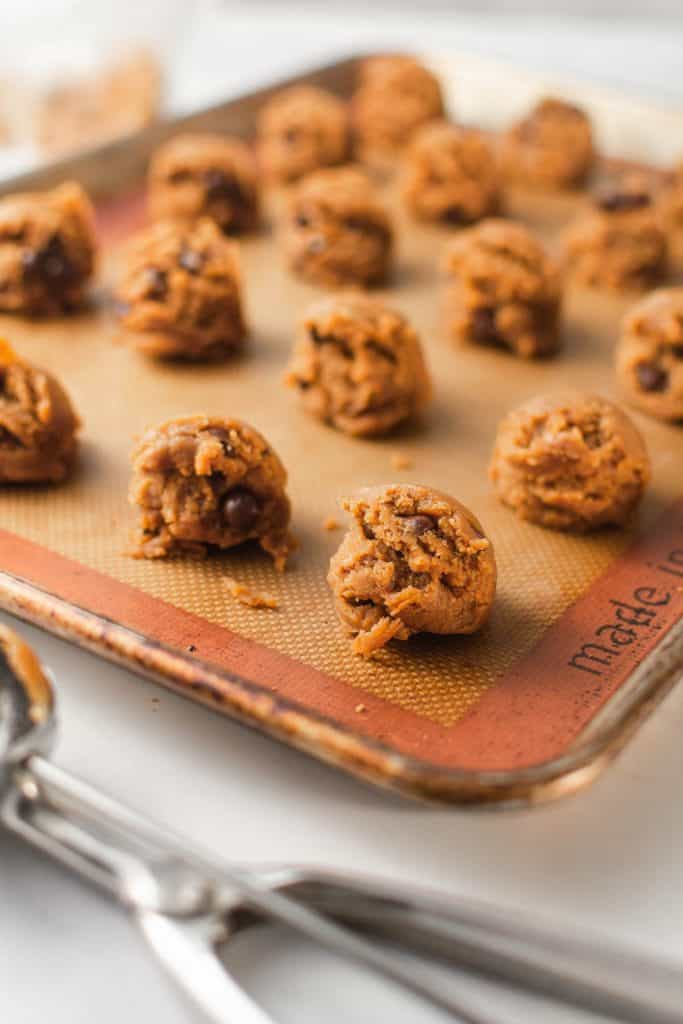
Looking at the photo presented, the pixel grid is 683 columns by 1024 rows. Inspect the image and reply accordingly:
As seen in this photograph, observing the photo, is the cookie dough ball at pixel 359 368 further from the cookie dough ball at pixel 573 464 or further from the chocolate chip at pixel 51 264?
the chocolate chip at pixel 51 264

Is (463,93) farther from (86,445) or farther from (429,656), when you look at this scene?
(429,656)

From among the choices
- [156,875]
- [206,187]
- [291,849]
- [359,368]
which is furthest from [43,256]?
[156,875]

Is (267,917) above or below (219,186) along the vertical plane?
below

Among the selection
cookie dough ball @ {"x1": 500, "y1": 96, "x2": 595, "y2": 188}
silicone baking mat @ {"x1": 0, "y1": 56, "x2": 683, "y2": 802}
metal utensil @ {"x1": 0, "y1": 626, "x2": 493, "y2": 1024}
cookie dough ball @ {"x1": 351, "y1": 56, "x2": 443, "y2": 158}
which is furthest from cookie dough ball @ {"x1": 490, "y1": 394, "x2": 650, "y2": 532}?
cookie dough ball @ {"x1": 351, "y1": 56, "x2": 443, "y2": 158}

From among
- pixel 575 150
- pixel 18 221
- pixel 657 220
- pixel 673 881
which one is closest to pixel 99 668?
pixel 673 881

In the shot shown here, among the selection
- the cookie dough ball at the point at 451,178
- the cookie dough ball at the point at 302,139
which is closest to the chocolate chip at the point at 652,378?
the cookie dough ball at the point at 451,178

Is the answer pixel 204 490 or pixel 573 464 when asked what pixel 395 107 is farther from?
pixel 204 490
